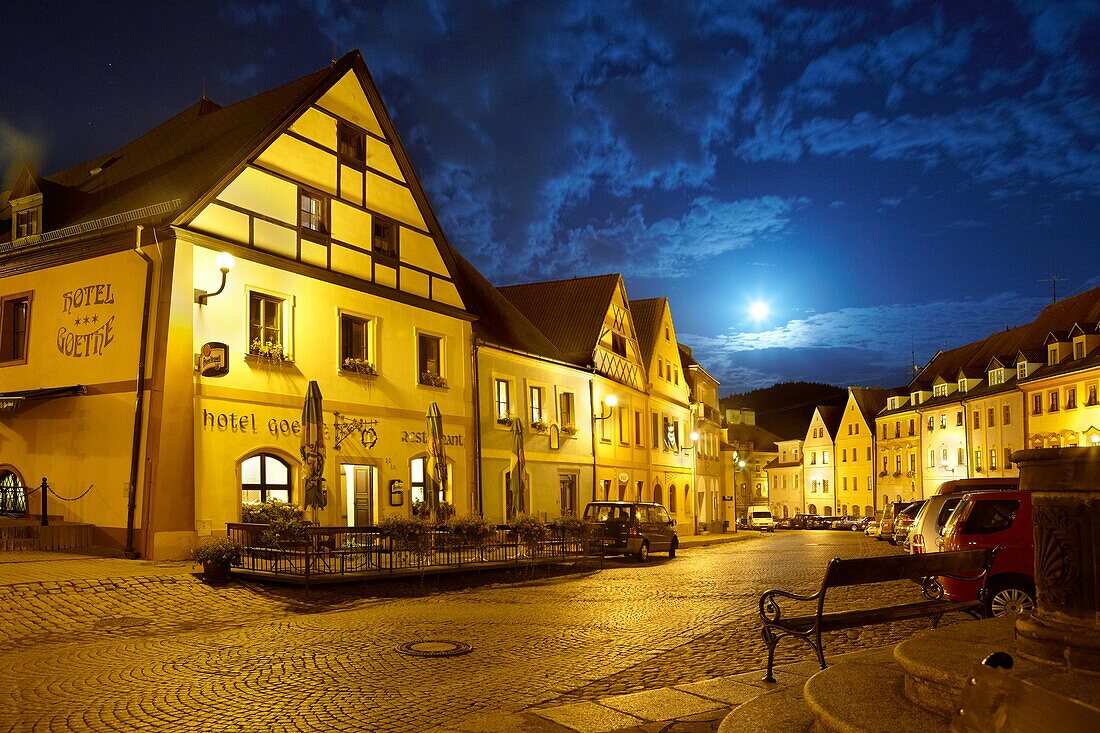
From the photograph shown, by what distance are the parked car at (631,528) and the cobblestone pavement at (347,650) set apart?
8.30m

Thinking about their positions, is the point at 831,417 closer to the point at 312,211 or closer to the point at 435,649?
the point at 312,211

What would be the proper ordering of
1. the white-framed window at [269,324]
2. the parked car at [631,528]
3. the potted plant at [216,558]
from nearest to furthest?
1. the potted plant at [216,558]
2. the white-framed window at [269,324]
3. the parked car at [631,528]

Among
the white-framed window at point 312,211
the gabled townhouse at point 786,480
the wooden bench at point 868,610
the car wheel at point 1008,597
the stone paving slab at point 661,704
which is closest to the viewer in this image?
the stone paving slab at point 661,704

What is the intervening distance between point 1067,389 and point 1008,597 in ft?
150

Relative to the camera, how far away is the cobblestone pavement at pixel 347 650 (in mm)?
7660

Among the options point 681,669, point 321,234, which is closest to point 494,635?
point 681,669

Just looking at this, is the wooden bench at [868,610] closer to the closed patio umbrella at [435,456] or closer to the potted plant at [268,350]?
the closed patio umbrella at [435,456]

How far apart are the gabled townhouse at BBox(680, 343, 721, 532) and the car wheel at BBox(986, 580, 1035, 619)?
4199 cm

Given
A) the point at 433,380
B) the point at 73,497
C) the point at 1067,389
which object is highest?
the point at 1067,389

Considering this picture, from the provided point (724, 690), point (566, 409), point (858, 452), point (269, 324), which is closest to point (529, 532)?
point (269, 324)

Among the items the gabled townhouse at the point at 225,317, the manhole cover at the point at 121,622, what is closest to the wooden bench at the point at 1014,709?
the manhole cover at the point at 121,622

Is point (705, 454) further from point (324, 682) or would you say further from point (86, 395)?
point (324, 682)

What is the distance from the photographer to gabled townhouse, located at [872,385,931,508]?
72.8m

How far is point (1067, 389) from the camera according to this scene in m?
51.7
